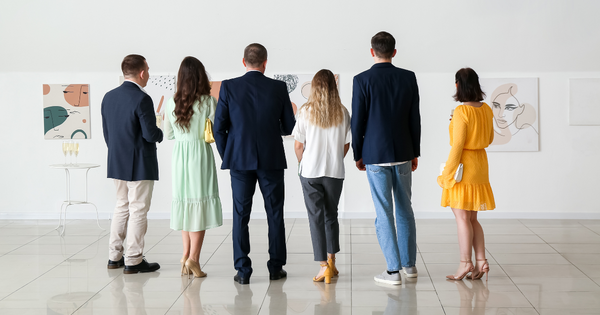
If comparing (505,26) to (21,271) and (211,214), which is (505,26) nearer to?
(211,214)

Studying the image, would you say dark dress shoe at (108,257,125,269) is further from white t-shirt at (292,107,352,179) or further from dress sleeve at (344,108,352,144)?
dress sleeve at (344,108,352,144)

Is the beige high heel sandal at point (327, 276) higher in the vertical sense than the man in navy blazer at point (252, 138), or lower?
lower

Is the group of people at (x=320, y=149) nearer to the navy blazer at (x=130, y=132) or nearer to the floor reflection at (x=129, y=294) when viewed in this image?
the navy blazer at (x=130, y=132)

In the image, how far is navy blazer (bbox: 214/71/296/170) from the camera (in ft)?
11.2


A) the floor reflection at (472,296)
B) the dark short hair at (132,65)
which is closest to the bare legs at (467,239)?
the floor reflection at (472,296)

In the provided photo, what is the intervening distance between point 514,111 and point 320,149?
364cm

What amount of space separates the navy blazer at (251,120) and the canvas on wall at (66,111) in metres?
3.58

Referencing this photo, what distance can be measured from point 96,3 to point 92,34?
382 millimetres

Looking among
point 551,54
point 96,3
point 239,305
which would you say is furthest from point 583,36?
point 96,3

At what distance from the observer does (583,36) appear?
572 cm

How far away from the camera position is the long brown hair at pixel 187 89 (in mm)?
3527

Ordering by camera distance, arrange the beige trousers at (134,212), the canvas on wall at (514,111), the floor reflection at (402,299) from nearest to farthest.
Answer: the floor reflection at (402,299), the beige trousers at (134,212), the canvas on wall at (514,111)

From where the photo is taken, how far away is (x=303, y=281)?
142 inches

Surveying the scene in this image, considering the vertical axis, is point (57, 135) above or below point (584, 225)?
above
